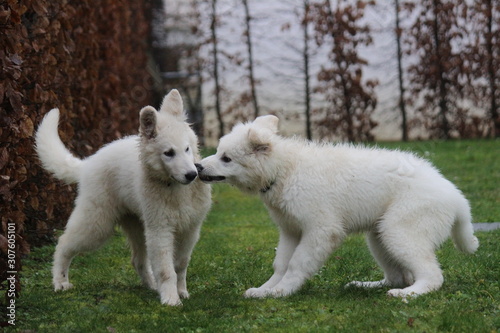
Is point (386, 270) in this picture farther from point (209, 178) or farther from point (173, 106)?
point (173, 106)

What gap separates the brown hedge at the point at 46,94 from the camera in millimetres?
4934

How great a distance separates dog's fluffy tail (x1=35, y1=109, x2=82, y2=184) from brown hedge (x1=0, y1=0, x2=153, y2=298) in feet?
0.56

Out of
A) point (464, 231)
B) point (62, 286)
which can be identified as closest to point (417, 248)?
point (464, 231)

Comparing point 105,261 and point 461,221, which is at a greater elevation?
point 461,221

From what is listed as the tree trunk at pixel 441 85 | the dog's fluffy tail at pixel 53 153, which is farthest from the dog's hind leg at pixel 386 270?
the tree trunk at pixel 441 85

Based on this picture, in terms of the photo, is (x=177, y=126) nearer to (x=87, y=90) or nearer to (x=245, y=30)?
(x=87, y=90)

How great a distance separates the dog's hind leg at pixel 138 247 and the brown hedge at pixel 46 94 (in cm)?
93

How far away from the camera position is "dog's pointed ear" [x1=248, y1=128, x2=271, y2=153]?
5957 millimetres

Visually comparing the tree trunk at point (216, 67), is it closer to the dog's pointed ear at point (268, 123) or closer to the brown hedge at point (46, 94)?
the brown hedge at point (46, 94)

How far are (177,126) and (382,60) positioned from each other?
14.2 meters

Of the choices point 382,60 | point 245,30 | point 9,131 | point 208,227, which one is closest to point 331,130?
point 382,60

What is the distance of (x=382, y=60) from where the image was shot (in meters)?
19.3

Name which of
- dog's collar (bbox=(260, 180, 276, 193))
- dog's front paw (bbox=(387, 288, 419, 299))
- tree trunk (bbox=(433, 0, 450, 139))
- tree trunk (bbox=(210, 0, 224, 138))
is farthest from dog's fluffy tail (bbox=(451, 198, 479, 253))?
tree trunk (bbox=(210, 0, 224, 138))

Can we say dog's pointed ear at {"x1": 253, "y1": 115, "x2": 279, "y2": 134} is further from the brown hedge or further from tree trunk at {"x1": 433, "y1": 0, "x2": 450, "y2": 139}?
tree trunk at {"x1": 433, "y1": 0, "x2": 450, "y2": 139}
